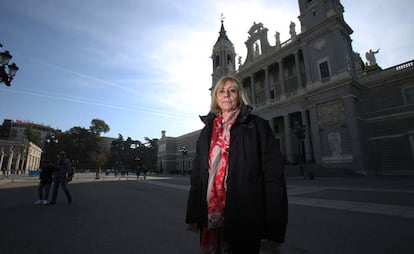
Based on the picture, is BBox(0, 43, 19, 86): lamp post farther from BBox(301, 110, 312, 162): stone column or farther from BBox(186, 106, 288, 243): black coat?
BBox(301, 110, 312, 162): stone column

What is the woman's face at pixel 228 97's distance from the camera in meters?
2.03

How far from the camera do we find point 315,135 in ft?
76.4

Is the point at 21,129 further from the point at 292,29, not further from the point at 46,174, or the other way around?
the point at 292,29

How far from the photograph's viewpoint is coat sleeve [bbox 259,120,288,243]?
145cm

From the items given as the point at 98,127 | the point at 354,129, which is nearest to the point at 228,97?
the point at 354,129

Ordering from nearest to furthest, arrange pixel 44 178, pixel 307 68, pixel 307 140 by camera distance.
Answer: pixel 44 178 < pixel 307 140 < pixel 307 68

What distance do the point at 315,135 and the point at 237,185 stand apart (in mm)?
24879

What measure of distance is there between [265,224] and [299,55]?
31.5 m

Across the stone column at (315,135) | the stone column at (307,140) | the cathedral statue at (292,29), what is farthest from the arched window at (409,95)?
the cathedral statue at (292,29)

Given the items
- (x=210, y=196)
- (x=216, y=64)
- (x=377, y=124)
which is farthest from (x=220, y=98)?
(x=216, y=64)

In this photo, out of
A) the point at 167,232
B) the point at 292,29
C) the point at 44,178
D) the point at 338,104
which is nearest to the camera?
the point at 167,232

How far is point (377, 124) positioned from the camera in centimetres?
2162

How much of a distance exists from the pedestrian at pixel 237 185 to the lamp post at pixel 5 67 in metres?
11.7

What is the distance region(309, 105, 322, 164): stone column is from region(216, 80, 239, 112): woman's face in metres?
23.8
